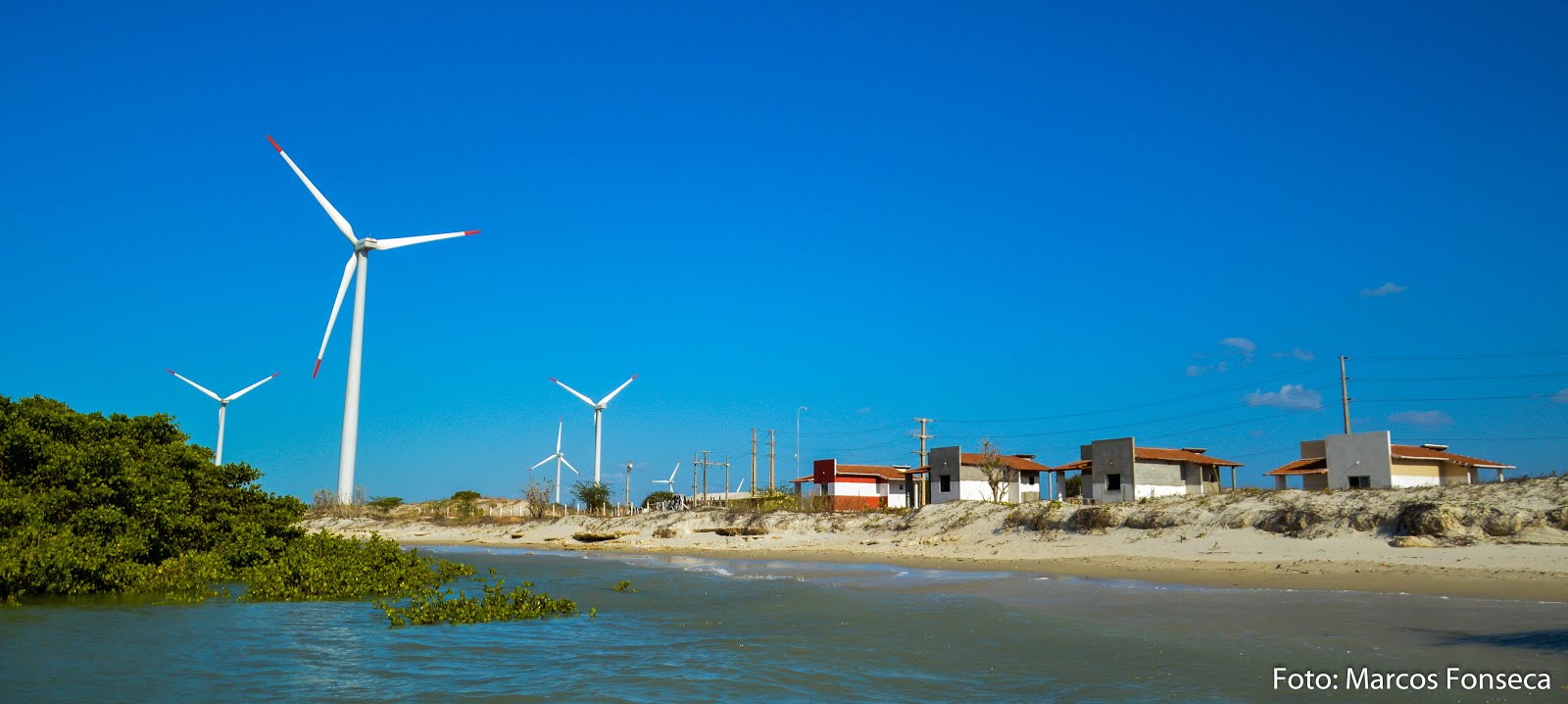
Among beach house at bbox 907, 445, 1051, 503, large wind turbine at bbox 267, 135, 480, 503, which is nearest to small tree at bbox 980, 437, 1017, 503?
beach house at bbox 907, 445, 1051, 503

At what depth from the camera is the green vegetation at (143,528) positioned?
1948 cm

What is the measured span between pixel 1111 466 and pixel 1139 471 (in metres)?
2.50

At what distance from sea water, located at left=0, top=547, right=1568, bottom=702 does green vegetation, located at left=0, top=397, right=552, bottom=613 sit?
1214 mm

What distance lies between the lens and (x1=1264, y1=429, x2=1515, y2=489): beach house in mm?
49250

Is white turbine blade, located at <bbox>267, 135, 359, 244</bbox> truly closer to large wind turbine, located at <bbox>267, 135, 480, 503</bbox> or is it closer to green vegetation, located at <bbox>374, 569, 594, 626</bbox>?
large wind turbine, located at <bbox>267, 135, 480, 503</bbox>

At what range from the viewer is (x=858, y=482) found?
90.4 meters

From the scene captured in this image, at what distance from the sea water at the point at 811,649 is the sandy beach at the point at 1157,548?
3.12 m

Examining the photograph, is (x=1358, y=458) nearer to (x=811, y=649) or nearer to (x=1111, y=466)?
(x=1111, y=466)

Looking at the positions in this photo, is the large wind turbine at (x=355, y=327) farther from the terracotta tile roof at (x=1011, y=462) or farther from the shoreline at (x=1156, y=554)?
the terracotta tile roof at (x=1011, y=462)

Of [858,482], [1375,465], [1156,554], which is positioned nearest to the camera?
[1156,554]

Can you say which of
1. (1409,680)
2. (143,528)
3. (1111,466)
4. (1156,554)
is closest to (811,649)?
(1409,680)

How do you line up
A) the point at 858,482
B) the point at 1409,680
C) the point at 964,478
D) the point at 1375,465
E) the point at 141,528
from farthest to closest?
the point at 858,482
the point at 964,478
the point at 1375,465
the point at 141,528
the point at 1409,680

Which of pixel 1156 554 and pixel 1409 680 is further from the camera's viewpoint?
pixel 1156 554

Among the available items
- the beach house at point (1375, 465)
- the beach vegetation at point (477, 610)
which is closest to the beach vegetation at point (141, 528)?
the beach vegetation at point (477, 610)
